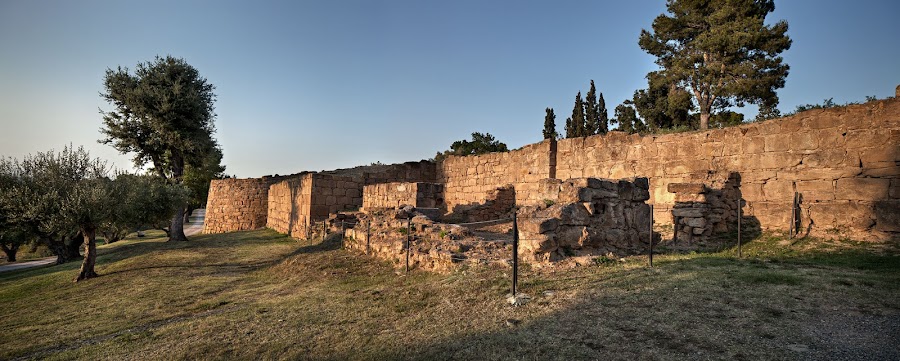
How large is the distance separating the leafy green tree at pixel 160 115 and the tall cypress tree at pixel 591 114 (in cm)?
3760

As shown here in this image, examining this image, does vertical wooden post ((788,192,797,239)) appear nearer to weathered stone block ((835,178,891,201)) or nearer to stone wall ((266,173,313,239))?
weathered stone block ((835,178,891,201))

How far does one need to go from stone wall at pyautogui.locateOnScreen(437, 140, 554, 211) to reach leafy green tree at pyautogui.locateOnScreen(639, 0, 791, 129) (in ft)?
56.0

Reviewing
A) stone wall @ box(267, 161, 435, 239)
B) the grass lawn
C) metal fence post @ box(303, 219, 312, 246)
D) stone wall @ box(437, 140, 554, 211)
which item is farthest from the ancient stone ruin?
stone wall @ box(267, 161, 435, 239)

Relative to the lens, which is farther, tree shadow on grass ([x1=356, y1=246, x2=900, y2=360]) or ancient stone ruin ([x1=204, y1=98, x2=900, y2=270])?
ancient stone ruin ([x1=204, y1=98, x2=900, y2=270])

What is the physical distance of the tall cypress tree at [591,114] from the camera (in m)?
47.7

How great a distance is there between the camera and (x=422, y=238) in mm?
10945

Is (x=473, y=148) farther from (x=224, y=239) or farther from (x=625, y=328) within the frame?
(x=625, y=328)

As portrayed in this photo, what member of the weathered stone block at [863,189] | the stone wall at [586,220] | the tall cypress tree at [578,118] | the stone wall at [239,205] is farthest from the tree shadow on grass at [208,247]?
the tall cypress tree at [578,118]

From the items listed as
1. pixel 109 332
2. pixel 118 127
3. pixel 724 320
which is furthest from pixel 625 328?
pixel 118 127

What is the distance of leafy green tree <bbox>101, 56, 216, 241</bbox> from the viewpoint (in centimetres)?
2244

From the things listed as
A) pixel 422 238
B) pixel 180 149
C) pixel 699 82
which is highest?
pixel 699 82

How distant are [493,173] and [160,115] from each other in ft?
59.4

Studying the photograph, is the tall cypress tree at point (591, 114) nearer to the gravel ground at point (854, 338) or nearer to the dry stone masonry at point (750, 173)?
the dry stone masonry at point (750, 173)

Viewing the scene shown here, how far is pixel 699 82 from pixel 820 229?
2209cm
